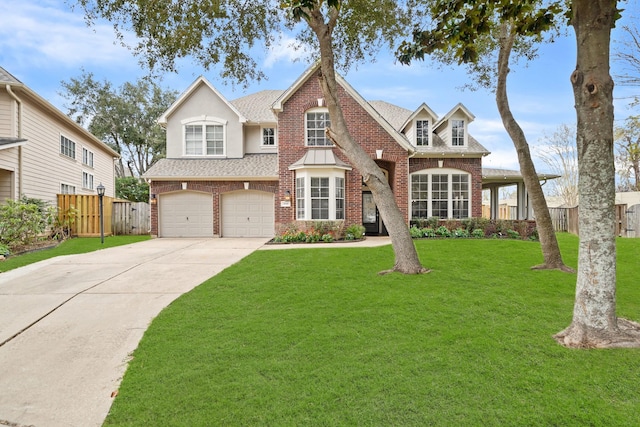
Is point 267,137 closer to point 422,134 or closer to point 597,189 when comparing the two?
point 422,134

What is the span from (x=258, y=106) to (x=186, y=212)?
273 inches

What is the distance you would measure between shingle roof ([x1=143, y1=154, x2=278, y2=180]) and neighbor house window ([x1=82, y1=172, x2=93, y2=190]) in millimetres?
6435

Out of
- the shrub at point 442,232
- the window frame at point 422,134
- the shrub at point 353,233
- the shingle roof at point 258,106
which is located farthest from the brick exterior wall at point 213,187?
the shrub at point 442,232

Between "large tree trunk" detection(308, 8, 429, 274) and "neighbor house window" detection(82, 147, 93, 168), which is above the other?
"neighbor house window" detection(82, 147, 93, 168)

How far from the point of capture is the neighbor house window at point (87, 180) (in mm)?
19509

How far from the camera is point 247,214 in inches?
632

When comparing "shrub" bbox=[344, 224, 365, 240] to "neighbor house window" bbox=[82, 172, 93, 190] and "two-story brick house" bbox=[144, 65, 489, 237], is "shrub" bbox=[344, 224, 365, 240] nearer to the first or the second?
"two-story brick house" bbox=[144, 65, 489, 237]

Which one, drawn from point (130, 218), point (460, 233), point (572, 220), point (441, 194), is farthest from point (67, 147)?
point (572, 220)

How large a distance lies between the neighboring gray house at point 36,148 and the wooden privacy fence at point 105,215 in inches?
31.7

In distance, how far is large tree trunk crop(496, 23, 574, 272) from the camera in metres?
7.49

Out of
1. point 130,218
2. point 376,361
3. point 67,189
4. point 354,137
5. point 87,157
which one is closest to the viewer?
point 376,361

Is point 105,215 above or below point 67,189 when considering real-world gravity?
below

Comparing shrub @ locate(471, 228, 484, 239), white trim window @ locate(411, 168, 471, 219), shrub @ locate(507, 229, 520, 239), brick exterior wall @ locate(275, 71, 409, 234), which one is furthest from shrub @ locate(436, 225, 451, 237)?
shrub @ locate(507, 229, 520, 239)

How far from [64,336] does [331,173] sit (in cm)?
1066
